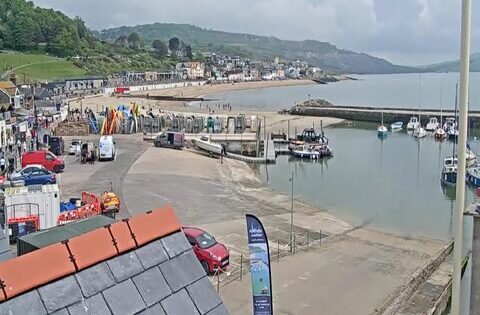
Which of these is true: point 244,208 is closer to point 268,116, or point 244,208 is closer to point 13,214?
point 13,214

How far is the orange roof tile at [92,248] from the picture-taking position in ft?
10.5

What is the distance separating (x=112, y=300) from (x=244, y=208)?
25966mm

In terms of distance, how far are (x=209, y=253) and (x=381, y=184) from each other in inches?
1119

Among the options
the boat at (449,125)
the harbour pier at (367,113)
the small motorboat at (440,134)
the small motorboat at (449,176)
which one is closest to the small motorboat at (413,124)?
the harbour pier at (367,113)

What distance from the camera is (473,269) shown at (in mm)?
6930

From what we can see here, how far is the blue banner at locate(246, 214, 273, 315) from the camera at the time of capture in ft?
34.1

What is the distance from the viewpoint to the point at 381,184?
141ft

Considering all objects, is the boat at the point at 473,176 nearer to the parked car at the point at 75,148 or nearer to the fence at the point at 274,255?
the fence at the point at 274,255

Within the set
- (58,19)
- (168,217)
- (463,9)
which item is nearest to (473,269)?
(463,9)

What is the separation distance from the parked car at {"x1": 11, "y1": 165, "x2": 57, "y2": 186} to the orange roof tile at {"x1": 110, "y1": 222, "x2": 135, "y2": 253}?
25760 mm

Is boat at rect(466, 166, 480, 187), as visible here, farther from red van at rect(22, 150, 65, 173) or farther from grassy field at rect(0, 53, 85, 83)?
grassy field at rect(0, 53, 85, 83)

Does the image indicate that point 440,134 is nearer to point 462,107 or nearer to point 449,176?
point 449,176

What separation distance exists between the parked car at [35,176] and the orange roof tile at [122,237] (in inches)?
1014

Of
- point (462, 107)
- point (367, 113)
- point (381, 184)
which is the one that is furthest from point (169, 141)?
point (367, 113)
